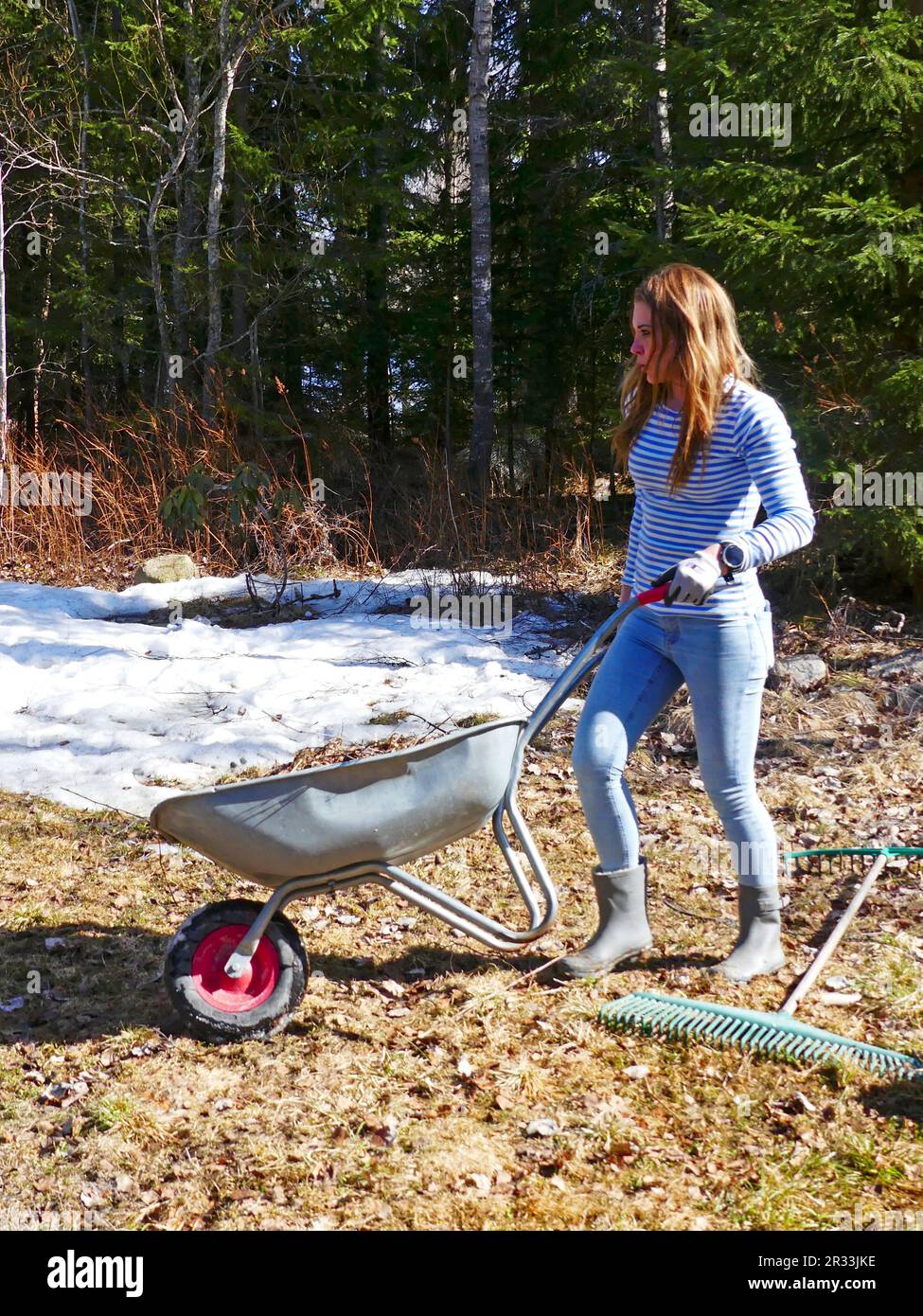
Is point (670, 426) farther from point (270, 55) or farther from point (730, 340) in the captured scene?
point (270, 55)

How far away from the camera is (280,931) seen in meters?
3.12

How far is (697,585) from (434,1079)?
1.47 meters

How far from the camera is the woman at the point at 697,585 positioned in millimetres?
2910

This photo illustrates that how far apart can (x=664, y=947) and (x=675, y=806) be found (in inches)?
58.1

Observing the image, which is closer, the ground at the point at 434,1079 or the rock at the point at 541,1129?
the ground at the point at 434,1079

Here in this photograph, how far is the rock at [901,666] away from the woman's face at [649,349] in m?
4.27

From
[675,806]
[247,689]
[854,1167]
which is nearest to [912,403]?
[675,806]

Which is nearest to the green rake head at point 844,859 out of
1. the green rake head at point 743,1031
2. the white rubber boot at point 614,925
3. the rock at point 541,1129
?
the white rubber boot at point 614,925

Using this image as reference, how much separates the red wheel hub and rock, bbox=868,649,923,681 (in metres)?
4.82

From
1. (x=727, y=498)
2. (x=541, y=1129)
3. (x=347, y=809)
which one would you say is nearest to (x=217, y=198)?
(x=727, y=498)

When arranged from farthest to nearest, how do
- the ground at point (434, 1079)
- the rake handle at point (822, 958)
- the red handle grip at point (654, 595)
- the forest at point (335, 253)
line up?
the forest at point (335, 253)
the rake handle at point (822, 958)
the red handle grip at point (654, 595)
the ground at point (434, 1079)

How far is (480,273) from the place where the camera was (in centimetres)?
1318

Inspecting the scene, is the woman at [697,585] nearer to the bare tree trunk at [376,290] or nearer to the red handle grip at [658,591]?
the red handle grip at [658,591]

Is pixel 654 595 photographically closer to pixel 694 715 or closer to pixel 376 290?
pixel 694 715
